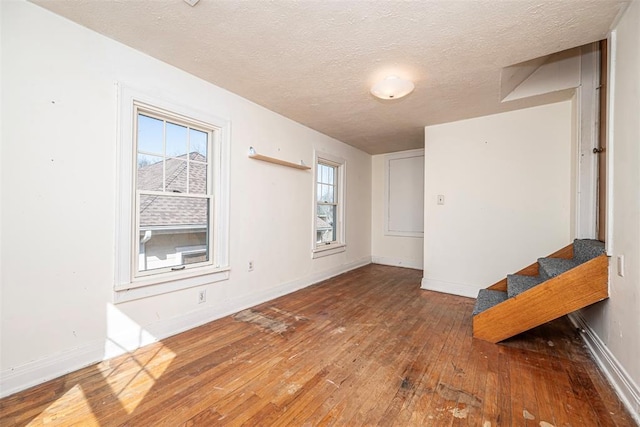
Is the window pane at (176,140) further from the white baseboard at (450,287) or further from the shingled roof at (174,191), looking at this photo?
the white baseboard at (450,287)

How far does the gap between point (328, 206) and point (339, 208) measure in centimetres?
24

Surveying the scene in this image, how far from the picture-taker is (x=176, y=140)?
101 inches

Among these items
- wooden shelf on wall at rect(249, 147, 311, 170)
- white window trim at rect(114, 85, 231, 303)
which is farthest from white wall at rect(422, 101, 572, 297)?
white window trim at rect(114, 85, 231, 303)

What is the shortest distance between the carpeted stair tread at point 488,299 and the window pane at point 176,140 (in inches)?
130

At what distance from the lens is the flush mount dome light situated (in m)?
2.46

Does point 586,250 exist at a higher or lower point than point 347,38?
lower

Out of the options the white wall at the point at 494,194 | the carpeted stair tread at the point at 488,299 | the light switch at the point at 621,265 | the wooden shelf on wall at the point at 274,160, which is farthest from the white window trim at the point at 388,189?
the light switch at the point at 621,265

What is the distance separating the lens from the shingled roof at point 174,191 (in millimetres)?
2348

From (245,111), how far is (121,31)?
130cm

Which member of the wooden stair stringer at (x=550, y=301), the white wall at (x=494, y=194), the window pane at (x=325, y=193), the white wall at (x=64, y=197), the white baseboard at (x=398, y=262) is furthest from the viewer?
the white baseboard at (x=398, y=262)

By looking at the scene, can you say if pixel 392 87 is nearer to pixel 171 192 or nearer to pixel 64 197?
pixel 171 192

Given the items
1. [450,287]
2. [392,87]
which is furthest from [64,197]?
[450,287]

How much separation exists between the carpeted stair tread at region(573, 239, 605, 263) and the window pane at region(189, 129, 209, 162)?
11.9 feet

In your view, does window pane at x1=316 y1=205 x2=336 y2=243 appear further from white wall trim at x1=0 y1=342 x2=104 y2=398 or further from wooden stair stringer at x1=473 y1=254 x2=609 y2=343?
white wall trim at x1=0 y1=342 x2=104 y2=398
